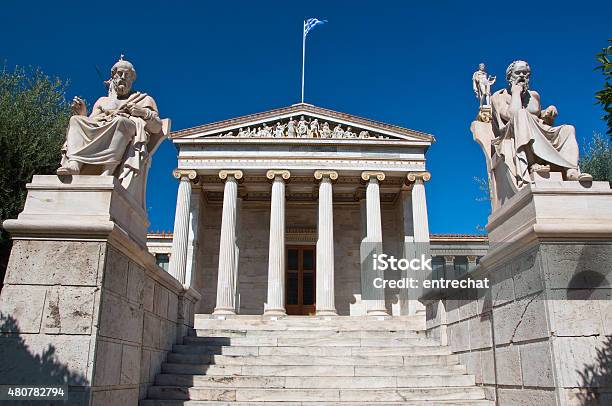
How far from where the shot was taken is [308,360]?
8.27 m

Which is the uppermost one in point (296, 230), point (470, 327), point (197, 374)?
A: point (296, 230)

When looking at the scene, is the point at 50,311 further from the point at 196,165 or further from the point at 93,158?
the point at 196,165

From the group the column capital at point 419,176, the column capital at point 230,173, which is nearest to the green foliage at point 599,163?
the column capital at point 419,176

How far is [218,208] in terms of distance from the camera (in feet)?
84.4

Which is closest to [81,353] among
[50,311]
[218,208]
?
[50,311]

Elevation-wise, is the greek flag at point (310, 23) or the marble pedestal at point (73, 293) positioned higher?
the greek flag at point (310, 23)

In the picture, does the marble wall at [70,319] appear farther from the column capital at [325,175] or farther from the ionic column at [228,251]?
the column capital at [325,175]

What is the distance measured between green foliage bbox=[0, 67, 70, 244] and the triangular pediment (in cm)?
864

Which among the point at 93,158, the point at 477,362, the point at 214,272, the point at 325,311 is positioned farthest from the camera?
the point at 214,272

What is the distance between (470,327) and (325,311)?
1244 cm

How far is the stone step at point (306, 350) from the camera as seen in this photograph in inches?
336

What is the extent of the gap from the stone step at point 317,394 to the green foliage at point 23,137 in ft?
26.2

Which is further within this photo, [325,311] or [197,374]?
[325,311]

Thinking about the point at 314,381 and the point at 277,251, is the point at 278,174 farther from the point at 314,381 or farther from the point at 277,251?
the point at 314,381
